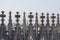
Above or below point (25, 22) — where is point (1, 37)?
below

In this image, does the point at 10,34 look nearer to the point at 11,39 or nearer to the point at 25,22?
the point at 11,39

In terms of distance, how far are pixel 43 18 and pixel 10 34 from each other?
3782 mm

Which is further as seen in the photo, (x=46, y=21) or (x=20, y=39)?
(x=46, y=21)

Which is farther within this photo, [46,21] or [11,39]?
[46,21]

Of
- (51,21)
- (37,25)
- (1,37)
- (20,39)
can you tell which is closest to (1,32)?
(1,37)

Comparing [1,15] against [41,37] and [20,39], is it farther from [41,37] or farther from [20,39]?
[41,37]

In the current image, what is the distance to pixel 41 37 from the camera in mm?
20484

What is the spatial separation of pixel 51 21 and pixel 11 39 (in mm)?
4646

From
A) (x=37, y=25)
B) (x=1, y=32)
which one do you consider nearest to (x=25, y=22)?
(x=37, y=25)

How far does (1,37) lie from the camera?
63.8 feet

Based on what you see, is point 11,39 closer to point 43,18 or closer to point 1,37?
point 1,37

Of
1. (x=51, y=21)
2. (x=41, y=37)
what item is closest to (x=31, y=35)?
(x=41, y=37)

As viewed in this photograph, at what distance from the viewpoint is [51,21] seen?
70.4 ft

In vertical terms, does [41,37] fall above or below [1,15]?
below
